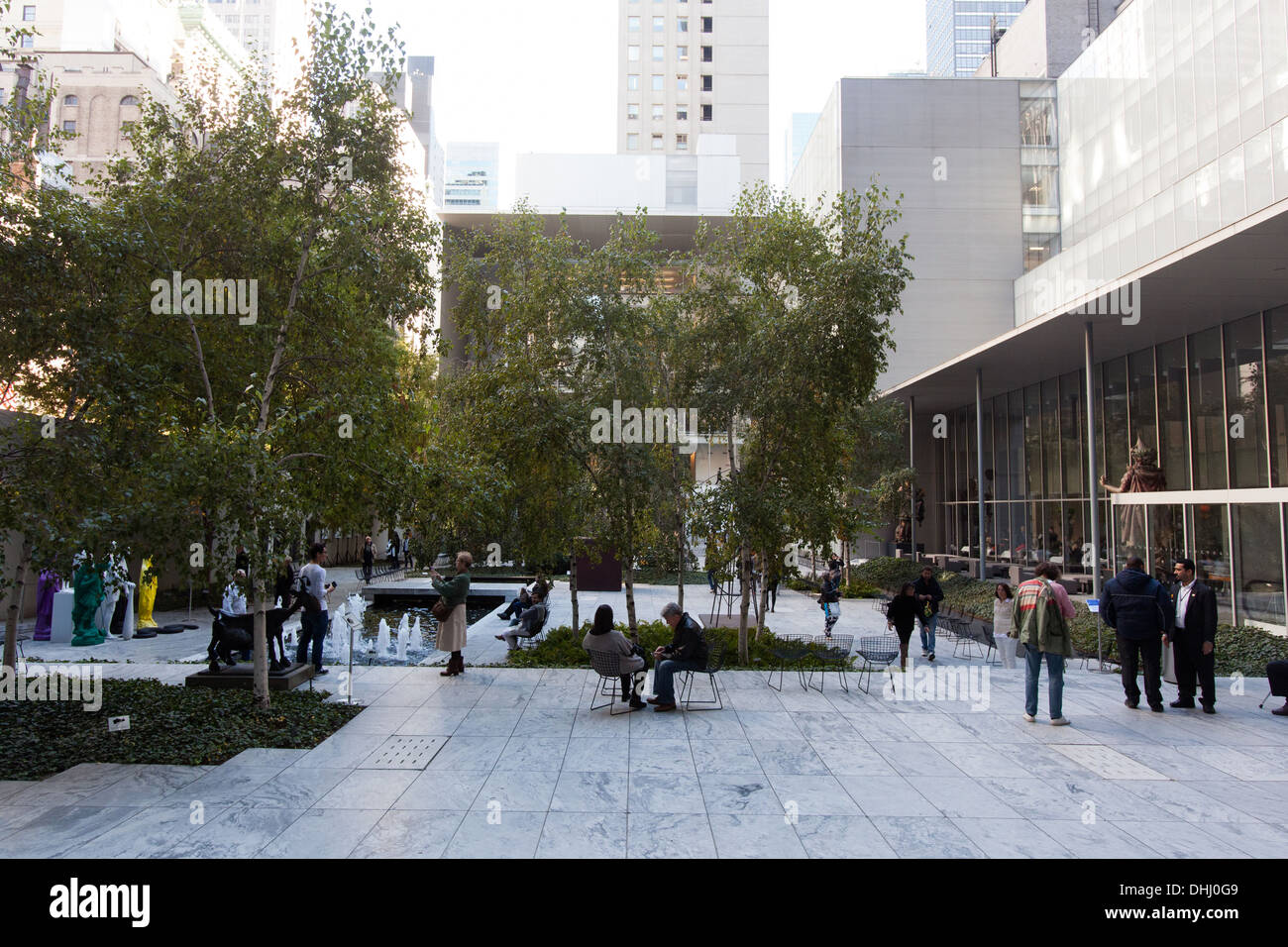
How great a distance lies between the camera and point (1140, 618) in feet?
32.4

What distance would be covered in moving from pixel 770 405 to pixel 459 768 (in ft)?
26.0

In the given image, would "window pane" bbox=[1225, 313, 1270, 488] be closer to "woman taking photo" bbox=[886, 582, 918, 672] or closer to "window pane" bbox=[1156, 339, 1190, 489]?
"window pane" bbox=[1156, 339, 1190, 489]

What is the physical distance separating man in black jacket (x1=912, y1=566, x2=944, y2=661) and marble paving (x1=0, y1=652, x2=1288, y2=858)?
13.9 ft

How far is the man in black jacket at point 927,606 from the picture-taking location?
1459 cm

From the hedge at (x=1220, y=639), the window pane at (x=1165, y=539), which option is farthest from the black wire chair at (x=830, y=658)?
the window pane at (x=1165, y=539)

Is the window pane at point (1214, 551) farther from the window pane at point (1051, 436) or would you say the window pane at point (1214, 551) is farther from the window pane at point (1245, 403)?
the window pane at point (1051, 436)

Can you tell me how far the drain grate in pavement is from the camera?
306 inches

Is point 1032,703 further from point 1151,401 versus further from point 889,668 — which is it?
point 1151,401

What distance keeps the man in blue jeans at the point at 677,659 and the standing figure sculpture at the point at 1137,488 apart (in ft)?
43.3

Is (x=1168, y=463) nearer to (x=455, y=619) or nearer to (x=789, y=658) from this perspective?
(x=789, y=658)

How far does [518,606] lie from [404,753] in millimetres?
10727

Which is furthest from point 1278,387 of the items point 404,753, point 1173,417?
point 404,753
